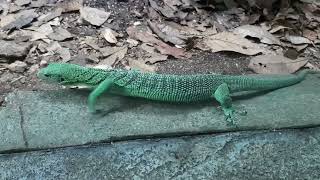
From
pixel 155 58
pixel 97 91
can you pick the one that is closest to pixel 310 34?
pixel 155 58

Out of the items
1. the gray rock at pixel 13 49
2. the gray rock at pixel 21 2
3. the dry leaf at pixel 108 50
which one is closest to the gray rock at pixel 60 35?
the gray rock at pixel 13 49

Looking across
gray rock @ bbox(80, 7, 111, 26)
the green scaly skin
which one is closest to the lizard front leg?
the green scaly skin

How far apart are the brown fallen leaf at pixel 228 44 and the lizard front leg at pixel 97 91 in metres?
1.38

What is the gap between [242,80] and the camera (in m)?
3.69

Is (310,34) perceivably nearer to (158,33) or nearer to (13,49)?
(158,33)

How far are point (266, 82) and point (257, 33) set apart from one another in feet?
3.82

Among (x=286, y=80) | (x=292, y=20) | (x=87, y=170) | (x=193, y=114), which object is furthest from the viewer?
(x=292, y=20)

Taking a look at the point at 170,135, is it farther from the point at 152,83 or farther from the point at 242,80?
the point at 242,80

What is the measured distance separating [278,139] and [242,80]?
0.57 m

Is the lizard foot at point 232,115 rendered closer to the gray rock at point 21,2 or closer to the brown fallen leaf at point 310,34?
the brown fallen leaf at point 310,34

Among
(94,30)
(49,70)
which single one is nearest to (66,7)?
(94,30)

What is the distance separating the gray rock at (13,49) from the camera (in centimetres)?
421

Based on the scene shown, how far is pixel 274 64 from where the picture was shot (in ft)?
14.3

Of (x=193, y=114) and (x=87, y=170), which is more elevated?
(x=193, y=114)
